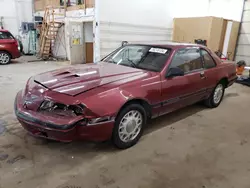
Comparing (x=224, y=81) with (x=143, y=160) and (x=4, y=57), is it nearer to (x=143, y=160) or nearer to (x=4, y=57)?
(x=143, y=160)

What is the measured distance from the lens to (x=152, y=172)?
2.11 meters

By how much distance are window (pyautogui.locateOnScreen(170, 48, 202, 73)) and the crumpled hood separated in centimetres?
60

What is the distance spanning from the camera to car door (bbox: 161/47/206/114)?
2827mm

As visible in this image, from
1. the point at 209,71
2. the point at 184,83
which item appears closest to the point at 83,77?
the point at 184,83

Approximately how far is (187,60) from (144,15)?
6.43 meters

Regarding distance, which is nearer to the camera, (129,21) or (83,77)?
(83,77)

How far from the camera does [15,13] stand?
1203 cm

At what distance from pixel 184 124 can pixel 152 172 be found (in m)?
1.38

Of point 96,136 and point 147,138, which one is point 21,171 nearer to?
point 96,136

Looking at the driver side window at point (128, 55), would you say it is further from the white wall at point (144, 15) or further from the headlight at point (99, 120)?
the white wall at point (144, 15)

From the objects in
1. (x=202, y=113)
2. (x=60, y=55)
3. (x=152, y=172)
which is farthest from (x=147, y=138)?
(x=60, y=55)

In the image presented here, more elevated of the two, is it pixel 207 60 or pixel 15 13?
pixel 15 13

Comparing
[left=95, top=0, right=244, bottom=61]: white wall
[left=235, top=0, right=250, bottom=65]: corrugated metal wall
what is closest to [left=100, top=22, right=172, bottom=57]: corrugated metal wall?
[left=95, top=0, right=244, bottom=61]: white wall

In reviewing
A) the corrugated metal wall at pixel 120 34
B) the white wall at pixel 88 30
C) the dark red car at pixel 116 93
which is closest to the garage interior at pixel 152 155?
the dark red car at pixel 116 93
